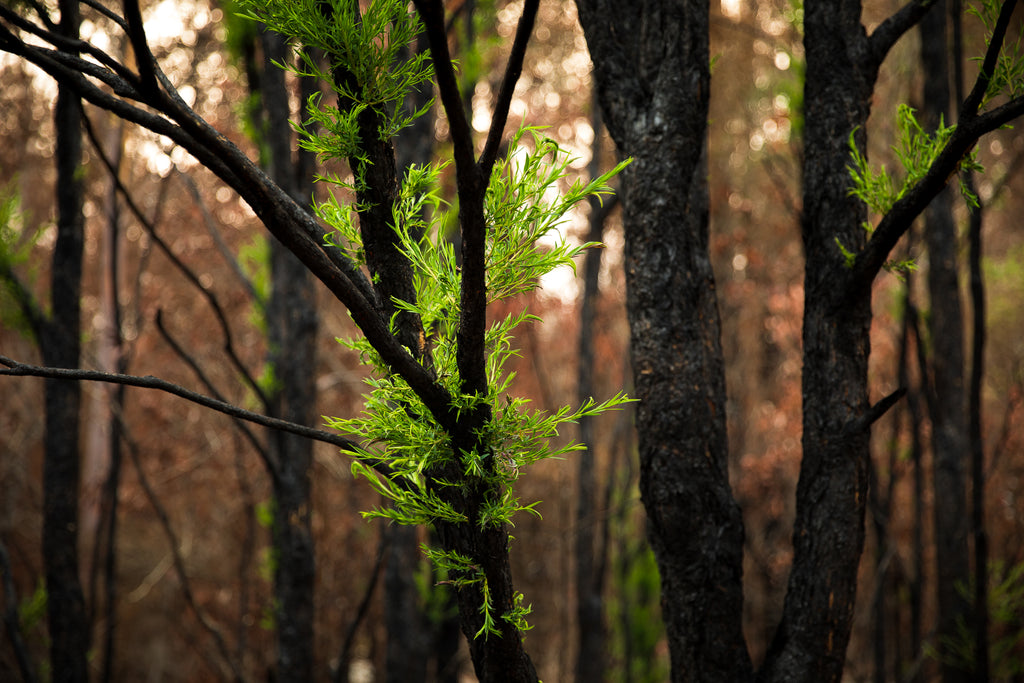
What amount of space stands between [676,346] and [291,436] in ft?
6.42

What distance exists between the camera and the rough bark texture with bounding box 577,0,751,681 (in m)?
1.76

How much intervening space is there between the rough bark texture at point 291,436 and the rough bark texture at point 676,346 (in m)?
1.60

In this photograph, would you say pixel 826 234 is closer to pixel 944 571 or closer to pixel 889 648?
pixel 944 571

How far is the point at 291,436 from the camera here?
3.06m

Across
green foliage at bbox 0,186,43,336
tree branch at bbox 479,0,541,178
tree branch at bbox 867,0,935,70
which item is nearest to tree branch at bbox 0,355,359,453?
tree branch at bbox 479,0,541,178

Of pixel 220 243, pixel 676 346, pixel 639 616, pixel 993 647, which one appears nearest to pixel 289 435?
pixel 220 243

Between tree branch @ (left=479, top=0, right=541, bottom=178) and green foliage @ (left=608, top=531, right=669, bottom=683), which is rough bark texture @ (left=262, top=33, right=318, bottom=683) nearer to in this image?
tree branch @ (left=479, top=0, right=541, bottom=178)

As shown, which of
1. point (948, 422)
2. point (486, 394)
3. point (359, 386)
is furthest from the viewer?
point (359, 386)

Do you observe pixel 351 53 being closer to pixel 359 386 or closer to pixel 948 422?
pixel 948 422

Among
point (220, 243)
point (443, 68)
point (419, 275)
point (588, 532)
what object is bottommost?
point (588, 532)

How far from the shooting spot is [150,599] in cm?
910

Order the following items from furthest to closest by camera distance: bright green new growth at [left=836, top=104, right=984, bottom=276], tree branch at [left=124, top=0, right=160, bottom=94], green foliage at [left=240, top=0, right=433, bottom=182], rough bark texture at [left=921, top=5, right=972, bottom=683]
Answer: rough bark texture at [left=921, top=5, right=972, bottom=683] < bright green new growth at [left=836, top=104, right=984, bottom=276] < green foliage at [left=240, top=0, right=433, bottom=182] < tree branch at [left=124, top=0, right=160, bottom=94]

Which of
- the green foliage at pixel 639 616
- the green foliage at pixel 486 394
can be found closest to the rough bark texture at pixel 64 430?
the green foliage at pixel 486 394

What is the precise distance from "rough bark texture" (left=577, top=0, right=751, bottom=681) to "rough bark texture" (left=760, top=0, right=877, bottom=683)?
0.17m
